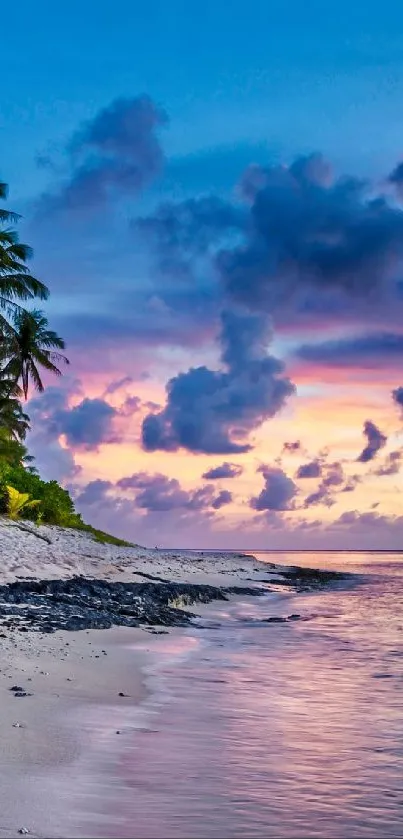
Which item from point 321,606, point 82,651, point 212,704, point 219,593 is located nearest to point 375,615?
point 321,606

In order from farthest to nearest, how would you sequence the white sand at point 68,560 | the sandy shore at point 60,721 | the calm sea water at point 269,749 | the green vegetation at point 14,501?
the green vegetation at point 14,501, the white sand at point 68,560, the calm sea water at point 269,749, the sandy shore at point 60,721

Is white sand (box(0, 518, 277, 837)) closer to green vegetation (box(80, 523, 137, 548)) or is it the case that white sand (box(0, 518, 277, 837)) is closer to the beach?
the beach

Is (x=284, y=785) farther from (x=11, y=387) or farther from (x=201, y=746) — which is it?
(x=11, y=387)

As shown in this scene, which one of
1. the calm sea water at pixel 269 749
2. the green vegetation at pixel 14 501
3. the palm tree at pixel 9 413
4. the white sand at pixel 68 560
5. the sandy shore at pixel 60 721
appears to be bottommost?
the calm sea water at pixel 269 749

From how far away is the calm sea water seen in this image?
245 inches

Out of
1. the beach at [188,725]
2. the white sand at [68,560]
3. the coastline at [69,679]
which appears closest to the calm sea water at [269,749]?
the beach at [188,725]

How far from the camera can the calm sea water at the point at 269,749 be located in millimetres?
6211

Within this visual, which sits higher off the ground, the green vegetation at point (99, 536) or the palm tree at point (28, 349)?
the palm tree at point (28, 349)

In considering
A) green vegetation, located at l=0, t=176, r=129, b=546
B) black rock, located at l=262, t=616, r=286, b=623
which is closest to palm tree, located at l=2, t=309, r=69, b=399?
green vegetation, located at l=0, t=176, r=129, b=546

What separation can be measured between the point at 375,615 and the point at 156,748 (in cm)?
2064

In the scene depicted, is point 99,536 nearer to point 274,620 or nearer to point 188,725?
point 274,620

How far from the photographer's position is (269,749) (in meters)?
8.44

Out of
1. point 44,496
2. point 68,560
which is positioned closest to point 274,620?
point 68,560

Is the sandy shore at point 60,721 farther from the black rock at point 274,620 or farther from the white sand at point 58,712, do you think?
the black rock at point 274,620
